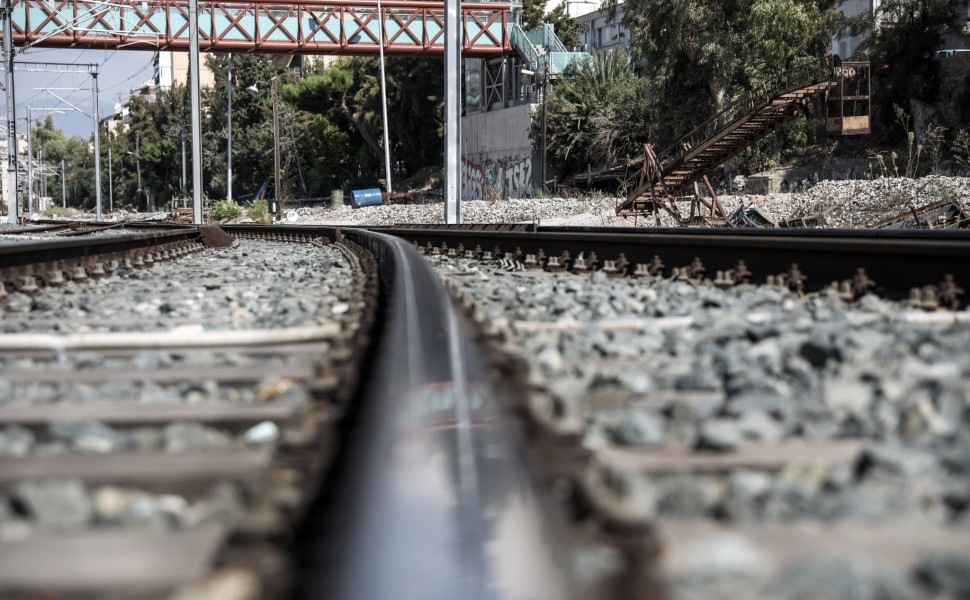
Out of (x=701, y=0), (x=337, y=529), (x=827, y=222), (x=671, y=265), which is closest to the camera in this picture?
(x=337, y=529)

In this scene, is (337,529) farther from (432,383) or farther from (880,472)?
(880,472)

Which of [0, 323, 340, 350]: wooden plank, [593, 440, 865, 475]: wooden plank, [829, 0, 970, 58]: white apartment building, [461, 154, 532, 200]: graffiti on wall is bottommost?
[593, 440, 865, 475]: wooden plank

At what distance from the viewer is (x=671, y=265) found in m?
8.21

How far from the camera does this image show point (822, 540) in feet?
5.74

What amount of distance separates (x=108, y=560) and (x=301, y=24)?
173ft

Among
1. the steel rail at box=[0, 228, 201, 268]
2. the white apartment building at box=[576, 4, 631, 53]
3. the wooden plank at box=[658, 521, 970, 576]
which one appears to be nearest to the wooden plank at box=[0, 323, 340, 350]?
the wooden plank at box=[658, 521, 970, 576]

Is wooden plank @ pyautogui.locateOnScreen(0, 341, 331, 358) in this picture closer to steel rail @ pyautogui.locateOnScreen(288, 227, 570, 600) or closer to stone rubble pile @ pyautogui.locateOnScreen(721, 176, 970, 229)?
steel rail @ pyautogui.locateOnScreen(288, 227, 570, 600)

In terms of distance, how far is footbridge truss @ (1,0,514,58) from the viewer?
4969 centimetres

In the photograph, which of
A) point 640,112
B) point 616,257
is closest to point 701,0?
point 640,112

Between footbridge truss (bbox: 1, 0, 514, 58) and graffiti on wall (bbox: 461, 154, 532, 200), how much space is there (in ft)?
19.8

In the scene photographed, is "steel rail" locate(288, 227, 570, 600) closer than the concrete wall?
Yes

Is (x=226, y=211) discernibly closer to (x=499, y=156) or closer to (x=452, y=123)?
(x=499, y=156)

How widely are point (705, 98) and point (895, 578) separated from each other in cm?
4030

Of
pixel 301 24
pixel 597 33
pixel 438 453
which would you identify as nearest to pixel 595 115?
pixel 301 24
